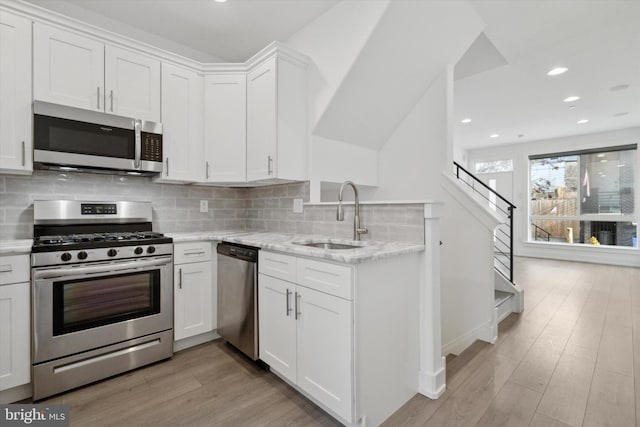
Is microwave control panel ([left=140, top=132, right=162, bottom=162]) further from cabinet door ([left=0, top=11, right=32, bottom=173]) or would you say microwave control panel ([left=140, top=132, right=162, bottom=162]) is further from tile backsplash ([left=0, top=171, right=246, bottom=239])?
cabinet door ([left=0, top=11, right=32, bottom=173])

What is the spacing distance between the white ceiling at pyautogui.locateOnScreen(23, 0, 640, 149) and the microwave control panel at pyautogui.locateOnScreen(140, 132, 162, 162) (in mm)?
1074

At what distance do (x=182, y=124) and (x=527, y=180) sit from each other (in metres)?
7.70

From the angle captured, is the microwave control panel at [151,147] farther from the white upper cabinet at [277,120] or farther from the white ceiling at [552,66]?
the white ceiling at [552,66]

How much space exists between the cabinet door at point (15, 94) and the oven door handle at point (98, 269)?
2.48ft

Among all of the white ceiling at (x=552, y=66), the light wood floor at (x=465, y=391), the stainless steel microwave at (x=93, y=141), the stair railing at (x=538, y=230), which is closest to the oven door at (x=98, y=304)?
the light wood floor at (x=465, y=391)

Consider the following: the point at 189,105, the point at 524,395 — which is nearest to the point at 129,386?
the point at 189,105

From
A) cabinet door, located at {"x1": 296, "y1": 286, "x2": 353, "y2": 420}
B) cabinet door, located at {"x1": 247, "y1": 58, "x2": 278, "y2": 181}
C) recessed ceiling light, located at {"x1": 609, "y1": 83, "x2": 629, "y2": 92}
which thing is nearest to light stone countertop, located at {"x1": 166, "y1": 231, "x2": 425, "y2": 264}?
cabinet door, located at {"x1": 296, "y1": 286, "x2": 353, "y2": 420}

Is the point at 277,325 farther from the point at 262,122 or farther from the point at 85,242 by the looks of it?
the point at 262,122

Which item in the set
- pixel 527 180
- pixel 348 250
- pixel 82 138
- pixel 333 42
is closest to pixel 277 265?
pixel 348 250

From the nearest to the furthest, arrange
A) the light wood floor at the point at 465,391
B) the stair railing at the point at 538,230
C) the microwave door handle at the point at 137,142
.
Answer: the light wood floor at the point at 465,391 < the microwave door handle at the point at 137,142 < the stair railing at the point at 538,230

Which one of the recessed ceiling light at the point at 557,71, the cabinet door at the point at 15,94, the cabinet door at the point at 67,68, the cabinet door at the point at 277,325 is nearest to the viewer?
the cabinet door at the point at 277,325

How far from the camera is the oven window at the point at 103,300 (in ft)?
6.00

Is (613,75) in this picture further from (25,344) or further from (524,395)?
(25,344)

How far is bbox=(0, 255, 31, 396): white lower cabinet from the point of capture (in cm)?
167
